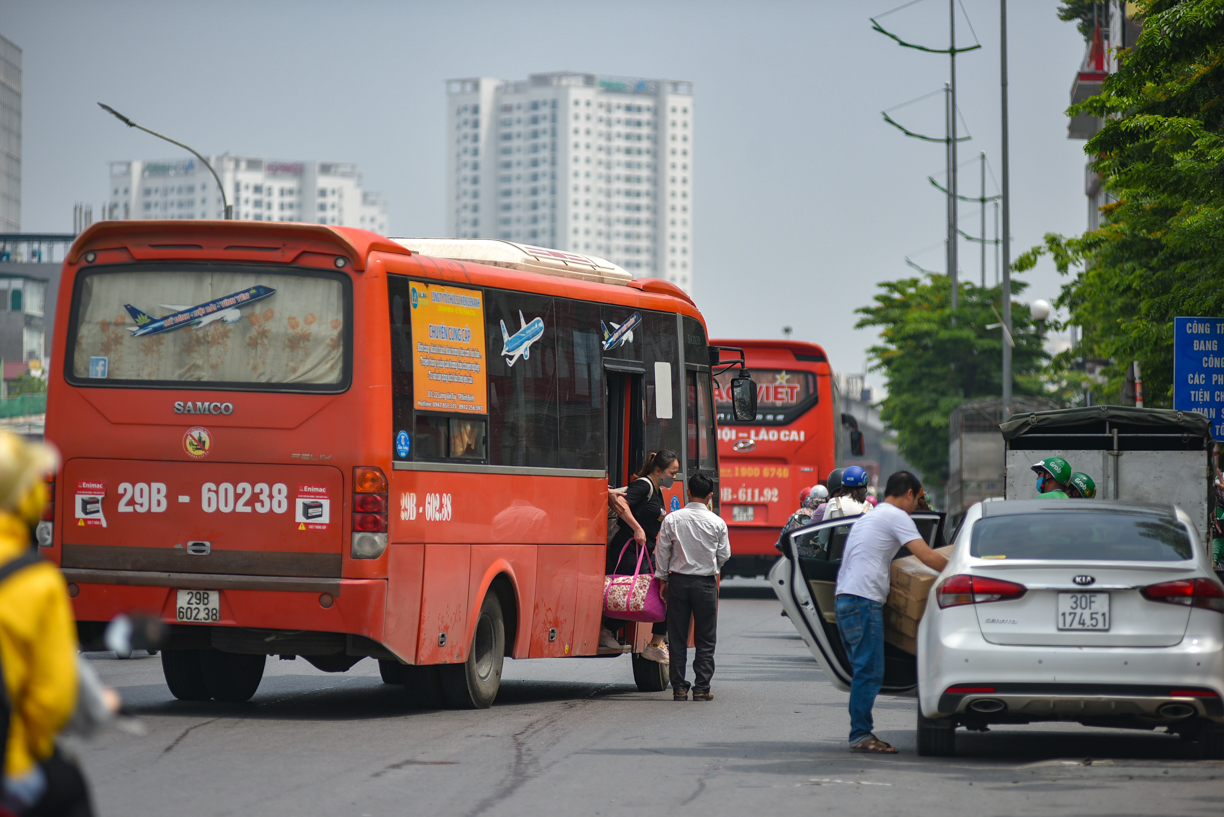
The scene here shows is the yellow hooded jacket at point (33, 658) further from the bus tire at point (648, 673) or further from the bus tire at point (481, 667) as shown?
the bus tire at point (648, 673)

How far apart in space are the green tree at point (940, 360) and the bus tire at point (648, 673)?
38411 mm

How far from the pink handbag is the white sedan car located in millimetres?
3941

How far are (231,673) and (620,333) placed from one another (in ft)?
13.1

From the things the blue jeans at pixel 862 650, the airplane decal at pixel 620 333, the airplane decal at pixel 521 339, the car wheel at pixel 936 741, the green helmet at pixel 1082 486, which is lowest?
the car wheel at pixel 936 741

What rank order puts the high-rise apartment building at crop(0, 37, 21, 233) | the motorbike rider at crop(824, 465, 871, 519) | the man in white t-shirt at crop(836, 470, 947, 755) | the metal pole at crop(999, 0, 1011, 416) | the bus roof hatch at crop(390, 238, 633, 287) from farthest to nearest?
1. the high-rise apartment building at crop(0, 37, 21, 233)
2. the metal pole at crop(999, 0, 1011, 416)
3. the motorbike rider at crop(824, 465, 871, 519)
4. the bus roof hatch at crop(390, 238, 633, 287)
5. the man in white t-shirt at crop(836, 470, 947, 755)

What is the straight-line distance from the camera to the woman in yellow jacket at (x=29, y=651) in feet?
12.9

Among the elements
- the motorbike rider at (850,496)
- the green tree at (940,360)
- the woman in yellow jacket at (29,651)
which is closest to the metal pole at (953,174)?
the green tree at (940,360)

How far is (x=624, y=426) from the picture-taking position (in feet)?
45.6

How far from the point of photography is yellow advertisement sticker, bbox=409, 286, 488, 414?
1124 centimetres

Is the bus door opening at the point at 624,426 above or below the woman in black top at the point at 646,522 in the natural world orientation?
above

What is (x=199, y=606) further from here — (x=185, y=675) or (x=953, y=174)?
(x=953, y=174)

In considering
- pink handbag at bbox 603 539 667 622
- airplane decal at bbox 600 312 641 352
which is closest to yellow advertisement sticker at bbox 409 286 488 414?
airplane decal at bbox 600 312 641 352

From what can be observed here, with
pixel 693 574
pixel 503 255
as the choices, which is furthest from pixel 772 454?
pixel 503 255

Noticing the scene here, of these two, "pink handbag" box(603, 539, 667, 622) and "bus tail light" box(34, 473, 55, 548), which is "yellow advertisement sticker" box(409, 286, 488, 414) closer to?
"pink handbag" box(603, 539, 667, 622)
